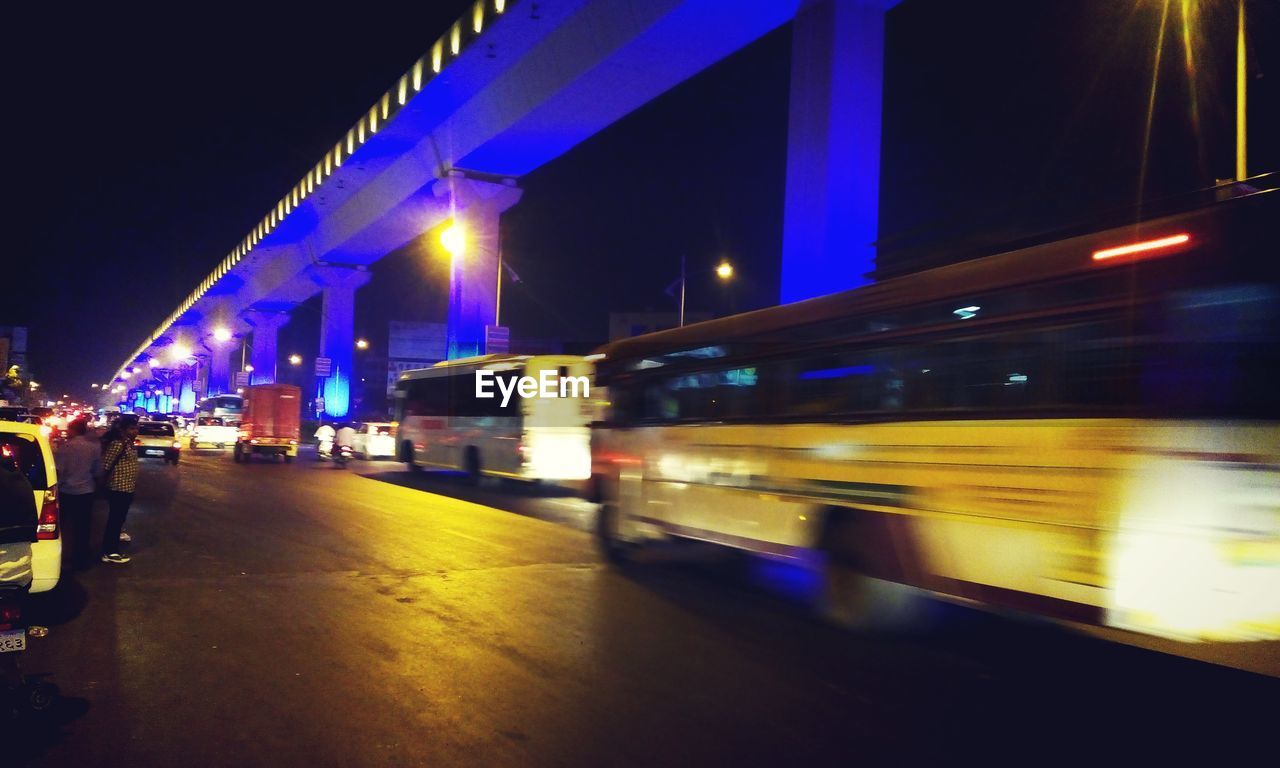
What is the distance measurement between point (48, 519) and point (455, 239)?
28624mm

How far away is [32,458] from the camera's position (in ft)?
26.1

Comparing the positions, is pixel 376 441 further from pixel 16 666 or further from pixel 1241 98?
pixel 16 666

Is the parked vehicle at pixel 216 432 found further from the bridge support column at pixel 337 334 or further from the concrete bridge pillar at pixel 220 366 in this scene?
the concrete bridge pillar at pixel 220 366

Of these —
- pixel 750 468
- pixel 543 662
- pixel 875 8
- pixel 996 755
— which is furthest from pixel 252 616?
pixel 875 8

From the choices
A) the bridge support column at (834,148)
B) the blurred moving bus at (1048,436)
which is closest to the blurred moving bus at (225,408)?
the bridge support column at (834,148)

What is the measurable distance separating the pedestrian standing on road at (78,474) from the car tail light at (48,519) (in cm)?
256

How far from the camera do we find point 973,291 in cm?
711

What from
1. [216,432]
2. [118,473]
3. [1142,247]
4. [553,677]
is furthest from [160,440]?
[1142,247]

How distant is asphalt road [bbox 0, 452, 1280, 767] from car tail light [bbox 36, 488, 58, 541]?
804mm

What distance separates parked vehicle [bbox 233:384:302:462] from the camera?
34.5 metres

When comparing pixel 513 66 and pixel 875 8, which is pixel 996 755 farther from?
pixel 513 66

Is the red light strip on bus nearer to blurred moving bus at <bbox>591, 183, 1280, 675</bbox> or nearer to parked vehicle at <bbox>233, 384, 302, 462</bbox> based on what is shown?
blurred moving bus at <bbox>591, 183, 1280, 675</bbox>

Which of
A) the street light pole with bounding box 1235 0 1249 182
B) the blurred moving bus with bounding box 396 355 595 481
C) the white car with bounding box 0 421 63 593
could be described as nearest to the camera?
the white car with bounding box 0 421 63 593

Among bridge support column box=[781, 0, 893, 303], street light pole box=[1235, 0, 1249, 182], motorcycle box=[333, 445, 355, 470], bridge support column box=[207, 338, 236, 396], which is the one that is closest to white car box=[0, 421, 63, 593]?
bridge support column box=[781, 0, 893, 303]
